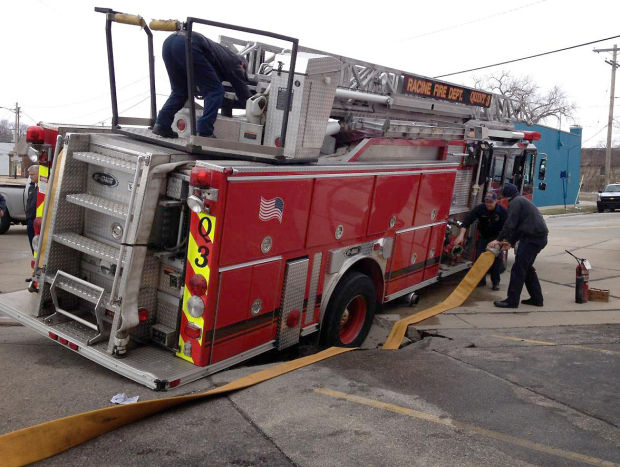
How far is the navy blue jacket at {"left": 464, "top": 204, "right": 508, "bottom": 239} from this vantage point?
8.76 metres

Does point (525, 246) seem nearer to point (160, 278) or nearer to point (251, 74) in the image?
point (251, 74)

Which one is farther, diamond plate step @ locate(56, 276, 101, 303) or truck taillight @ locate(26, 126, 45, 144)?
truck taillight @ locate(26, 126, 45, 144)

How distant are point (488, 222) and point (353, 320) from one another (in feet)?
11.0

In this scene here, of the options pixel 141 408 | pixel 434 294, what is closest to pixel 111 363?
pixel 141 408

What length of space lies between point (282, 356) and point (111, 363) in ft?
6.39

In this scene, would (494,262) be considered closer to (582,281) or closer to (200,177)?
(582,281)

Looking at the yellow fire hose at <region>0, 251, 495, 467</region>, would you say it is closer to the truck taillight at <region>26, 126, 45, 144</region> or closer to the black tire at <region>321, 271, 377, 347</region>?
the black tire at <region>321, 271, 377, 347</region>

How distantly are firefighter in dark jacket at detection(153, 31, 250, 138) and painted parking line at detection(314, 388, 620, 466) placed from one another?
2.54 metres

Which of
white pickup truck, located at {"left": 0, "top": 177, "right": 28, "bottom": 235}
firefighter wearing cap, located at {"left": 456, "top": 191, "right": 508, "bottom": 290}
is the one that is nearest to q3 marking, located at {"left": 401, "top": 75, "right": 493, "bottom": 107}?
firefighter wearing cap, located at {"left": 456, "top": 191, "right": 508, "bottom": 290}

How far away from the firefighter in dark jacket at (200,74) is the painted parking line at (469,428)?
2.54 metres

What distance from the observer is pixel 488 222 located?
8.92 m

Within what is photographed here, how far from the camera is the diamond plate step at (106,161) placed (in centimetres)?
477

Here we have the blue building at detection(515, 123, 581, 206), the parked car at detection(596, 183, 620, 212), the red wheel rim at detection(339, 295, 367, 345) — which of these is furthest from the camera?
the blue building at detection(515, 123, 581, 206)

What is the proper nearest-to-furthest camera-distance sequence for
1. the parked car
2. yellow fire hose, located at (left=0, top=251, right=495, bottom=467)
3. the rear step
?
yellow fire hose, located at (left=0, top=251, right=495, bottom=467), the rear step, the parked car
